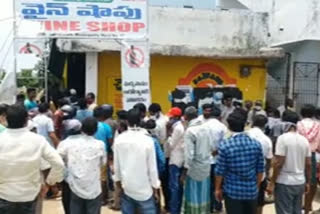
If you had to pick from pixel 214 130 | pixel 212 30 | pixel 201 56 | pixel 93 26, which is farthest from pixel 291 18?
pixel 214 130

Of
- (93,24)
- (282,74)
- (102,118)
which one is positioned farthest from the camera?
(282,74)

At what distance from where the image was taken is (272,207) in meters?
9.17

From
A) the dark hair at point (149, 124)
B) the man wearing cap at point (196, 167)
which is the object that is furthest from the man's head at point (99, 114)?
the man wearing cap at point (196, 167)

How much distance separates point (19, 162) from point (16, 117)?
1.32ft

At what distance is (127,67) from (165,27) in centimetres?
515

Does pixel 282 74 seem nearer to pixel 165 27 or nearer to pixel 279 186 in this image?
pixel 165 27

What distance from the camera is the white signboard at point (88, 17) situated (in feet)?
35.1

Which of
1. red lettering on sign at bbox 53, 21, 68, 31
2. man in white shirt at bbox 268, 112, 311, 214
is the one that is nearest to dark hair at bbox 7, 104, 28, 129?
man in white shirt at bbox 268, 112, 311, 214

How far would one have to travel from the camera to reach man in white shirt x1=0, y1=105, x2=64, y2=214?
5246 mm

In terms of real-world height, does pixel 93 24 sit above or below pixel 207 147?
above

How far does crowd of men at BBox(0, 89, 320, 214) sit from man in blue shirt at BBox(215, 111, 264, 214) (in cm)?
1

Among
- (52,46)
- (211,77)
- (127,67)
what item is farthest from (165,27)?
(127,67)

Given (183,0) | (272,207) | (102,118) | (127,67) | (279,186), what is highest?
(183,0)

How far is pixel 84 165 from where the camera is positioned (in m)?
6.34
